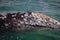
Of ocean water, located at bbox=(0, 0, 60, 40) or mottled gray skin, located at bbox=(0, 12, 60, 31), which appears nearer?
mottled gray skin, located at bbox=(0, 12, 60, 31)

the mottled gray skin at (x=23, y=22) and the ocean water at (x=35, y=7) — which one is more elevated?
the ocean water at (x=35, y=7)

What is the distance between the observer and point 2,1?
9.44ft

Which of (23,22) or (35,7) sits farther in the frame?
(35,7)

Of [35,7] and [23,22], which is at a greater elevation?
[35,7]

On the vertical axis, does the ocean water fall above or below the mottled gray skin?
above

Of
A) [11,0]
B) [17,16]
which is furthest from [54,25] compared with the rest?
[11,0]

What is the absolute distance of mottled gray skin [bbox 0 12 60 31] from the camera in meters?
2.54

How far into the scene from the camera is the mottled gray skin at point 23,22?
8.32 ft

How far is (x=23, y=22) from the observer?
257 centimetres

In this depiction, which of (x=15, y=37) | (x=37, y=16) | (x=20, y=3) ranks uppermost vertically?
(x=20, y=3)

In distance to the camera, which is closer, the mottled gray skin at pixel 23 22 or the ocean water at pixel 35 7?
the mottled gray skin at pixel 23 22

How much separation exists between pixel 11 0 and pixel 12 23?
55cm

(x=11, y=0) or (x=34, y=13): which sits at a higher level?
(x=11, y=0)

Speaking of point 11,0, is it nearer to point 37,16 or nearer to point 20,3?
point 20,3
